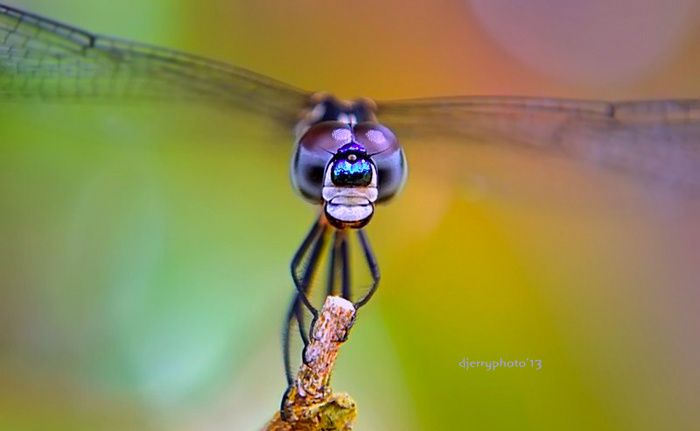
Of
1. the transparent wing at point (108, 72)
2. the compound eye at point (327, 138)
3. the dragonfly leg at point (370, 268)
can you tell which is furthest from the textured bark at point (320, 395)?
the transparent wing at point (108, 72)

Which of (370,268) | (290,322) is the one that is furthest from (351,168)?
(290,322)

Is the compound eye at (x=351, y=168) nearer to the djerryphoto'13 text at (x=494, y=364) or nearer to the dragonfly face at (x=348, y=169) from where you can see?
the dragonfly face at (x=348, y=169)

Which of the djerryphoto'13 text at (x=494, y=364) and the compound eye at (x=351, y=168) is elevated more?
the djerryphoto'13 text at (x=494, y=364)

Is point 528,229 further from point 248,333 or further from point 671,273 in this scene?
point 248,333

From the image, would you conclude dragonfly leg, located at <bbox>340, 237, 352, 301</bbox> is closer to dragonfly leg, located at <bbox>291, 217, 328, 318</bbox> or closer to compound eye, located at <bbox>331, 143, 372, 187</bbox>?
dragonfly leg, located at <bbox>291, 217, 328, 318</bbox>

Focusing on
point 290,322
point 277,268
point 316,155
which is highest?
point 277,268

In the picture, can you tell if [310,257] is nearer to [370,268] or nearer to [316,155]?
[370,268]
